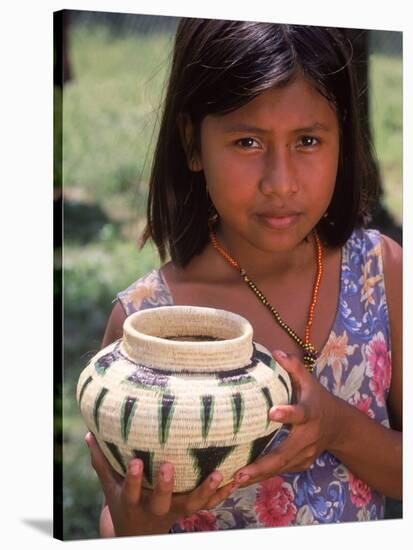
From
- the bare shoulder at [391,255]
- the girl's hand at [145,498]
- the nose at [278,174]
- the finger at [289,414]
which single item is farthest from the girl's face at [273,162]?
the girl's hand at [145,498]

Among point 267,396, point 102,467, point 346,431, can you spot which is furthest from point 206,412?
point 346,431

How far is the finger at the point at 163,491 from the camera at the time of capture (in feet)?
8.98

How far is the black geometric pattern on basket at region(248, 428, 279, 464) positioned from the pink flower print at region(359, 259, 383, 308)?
658 millimetres

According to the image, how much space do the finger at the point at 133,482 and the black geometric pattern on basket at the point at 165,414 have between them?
10 centimetres

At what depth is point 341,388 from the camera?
10.9 ft

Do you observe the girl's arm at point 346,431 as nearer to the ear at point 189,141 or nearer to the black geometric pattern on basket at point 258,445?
the black geometric pattern on basket at point 258,445

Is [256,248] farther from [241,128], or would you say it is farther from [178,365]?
[178,365]

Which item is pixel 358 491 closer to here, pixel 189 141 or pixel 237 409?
pixel 237 409

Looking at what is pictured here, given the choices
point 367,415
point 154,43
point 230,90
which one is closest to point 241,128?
point 230,90

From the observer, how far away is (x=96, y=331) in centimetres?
321

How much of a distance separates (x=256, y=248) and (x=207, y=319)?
40cm

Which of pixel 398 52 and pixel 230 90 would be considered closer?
pixel 230 90

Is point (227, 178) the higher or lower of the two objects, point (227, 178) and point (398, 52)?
the lower

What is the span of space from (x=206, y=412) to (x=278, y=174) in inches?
29.4
